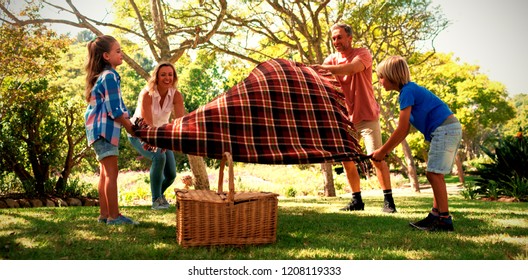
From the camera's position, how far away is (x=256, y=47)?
1240 centimetres

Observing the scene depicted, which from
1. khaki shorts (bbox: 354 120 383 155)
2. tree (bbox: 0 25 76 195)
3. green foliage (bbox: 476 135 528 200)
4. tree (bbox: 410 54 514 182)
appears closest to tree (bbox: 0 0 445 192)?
tree (bbox: 0 25 76 195)

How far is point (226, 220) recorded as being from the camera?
3088 millimetres

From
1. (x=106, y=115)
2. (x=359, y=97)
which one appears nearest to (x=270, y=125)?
(x=106, y=115)

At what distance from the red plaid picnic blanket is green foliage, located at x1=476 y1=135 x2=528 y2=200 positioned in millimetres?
4691

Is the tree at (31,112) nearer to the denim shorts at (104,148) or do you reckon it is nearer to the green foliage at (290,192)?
the green foliage at (290,192)

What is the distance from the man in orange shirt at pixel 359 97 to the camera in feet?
15.5

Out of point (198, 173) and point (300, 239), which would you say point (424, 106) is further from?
point (198, 173)

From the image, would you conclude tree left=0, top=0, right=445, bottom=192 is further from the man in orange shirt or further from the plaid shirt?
the plaid shirt

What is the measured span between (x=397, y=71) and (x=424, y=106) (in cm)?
37

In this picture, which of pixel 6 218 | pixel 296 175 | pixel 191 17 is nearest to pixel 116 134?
pixel 6 218

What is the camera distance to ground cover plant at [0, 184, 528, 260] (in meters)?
2.90

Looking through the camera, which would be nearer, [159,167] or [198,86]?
[159,167]

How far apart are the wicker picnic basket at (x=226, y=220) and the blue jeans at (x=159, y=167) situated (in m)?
1.70
